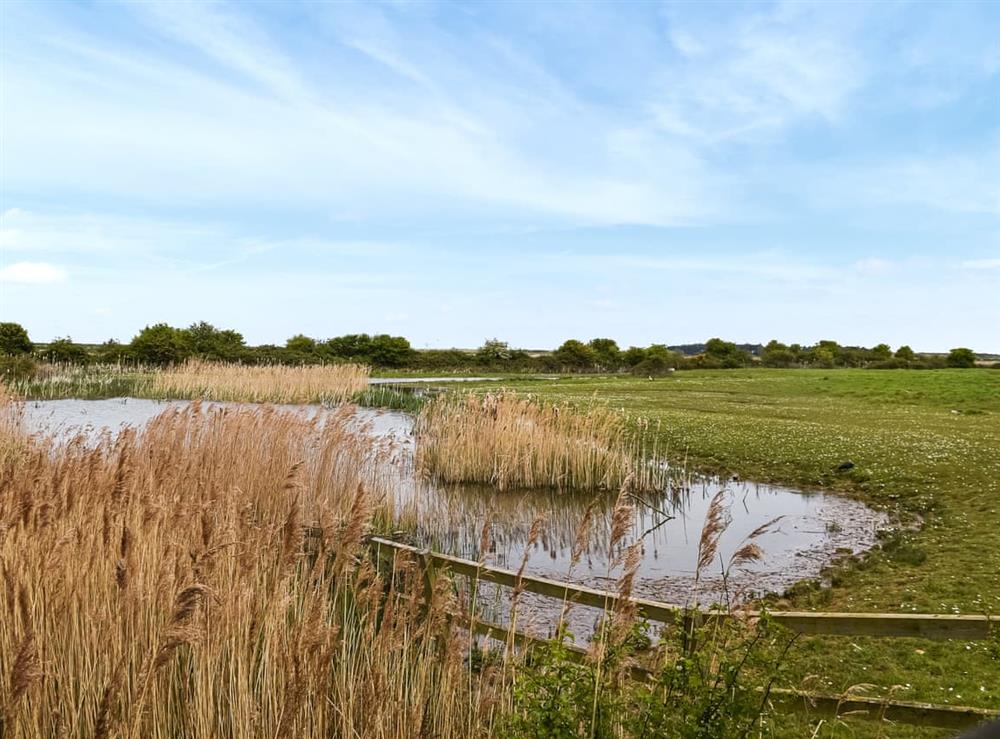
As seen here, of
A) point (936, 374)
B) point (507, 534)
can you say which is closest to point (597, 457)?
point (507, 534)

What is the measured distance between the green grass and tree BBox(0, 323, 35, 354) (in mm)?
46527

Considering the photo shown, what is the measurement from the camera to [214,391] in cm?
3306

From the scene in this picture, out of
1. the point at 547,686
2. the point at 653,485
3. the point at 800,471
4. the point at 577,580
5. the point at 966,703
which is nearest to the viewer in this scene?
the point at 547,686

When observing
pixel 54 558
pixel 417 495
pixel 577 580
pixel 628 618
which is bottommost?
pixel 577 580

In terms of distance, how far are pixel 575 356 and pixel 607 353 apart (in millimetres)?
7275

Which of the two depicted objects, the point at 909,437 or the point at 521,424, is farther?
the point at 909,437

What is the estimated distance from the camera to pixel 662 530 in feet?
39.4

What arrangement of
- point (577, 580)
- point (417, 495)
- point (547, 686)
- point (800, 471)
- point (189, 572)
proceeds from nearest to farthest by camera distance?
point (547, 686) → point (189, 572) → point (577, 580) → point (417, 495) → point (800, 471)

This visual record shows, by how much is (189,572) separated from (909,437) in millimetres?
21712

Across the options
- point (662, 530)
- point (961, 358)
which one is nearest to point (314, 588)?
point (662, 530)

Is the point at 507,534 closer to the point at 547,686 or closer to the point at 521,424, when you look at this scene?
the point at 521,424

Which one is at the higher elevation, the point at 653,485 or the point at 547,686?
the point at 547,686

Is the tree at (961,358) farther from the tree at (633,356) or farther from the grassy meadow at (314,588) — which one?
the grassy meadow at (314,588)

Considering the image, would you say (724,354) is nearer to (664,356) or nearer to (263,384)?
(664,356)
